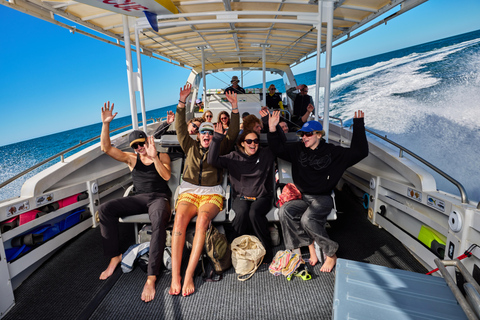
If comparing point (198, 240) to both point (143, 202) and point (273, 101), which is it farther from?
point (273, 101)

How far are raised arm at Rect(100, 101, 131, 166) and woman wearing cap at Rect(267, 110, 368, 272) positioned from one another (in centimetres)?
155

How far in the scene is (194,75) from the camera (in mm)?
8414

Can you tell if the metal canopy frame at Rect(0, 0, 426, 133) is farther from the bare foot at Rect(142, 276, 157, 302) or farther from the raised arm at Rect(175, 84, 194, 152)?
the bare foot at Rect(142, 276, 157, 302)

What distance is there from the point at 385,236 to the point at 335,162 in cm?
113

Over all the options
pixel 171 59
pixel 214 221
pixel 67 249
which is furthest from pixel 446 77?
pixel 67 249

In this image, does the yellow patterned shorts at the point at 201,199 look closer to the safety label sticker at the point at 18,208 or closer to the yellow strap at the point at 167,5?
the safety label sticker at the point at 18,208

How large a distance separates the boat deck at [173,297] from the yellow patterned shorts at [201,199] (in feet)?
2.19

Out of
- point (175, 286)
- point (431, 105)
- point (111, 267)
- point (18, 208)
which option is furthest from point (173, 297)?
point (431, 105)

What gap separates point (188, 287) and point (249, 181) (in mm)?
1120

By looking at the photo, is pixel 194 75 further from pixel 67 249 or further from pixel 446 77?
pixel 446 77

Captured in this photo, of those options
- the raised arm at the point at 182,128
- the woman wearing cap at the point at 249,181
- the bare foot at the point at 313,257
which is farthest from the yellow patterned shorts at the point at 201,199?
the bare foot at the point at 313,257

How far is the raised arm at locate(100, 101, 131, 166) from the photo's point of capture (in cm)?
273

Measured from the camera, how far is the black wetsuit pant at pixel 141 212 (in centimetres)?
241

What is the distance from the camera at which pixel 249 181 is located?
2801 millimetres
